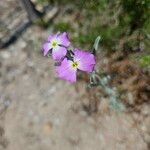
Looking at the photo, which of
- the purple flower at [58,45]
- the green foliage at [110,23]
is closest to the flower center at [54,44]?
the purple flower at [58,45]

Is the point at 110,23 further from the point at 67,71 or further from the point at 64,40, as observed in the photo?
the point at 67,71

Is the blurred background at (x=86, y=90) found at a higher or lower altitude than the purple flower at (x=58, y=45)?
higher

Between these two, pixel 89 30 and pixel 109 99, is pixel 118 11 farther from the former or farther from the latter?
pixel 109 99

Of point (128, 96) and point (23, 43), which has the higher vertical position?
point (23, 43)

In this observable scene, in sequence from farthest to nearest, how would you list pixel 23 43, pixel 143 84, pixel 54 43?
pixel 23 43, pixel 143 84, pixel 54 43

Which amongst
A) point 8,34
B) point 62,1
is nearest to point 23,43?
point 8,34

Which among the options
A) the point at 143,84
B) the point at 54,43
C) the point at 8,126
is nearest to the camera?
the point at 54,43

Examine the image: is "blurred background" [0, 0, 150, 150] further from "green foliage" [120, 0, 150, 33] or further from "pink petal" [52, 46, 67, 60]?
"pink petal" [52, 46, 67, 60]

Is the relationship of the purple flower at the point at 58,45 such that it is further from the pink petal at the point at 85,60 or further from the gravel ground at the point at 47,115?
the gravel ground at the point at 47,115
